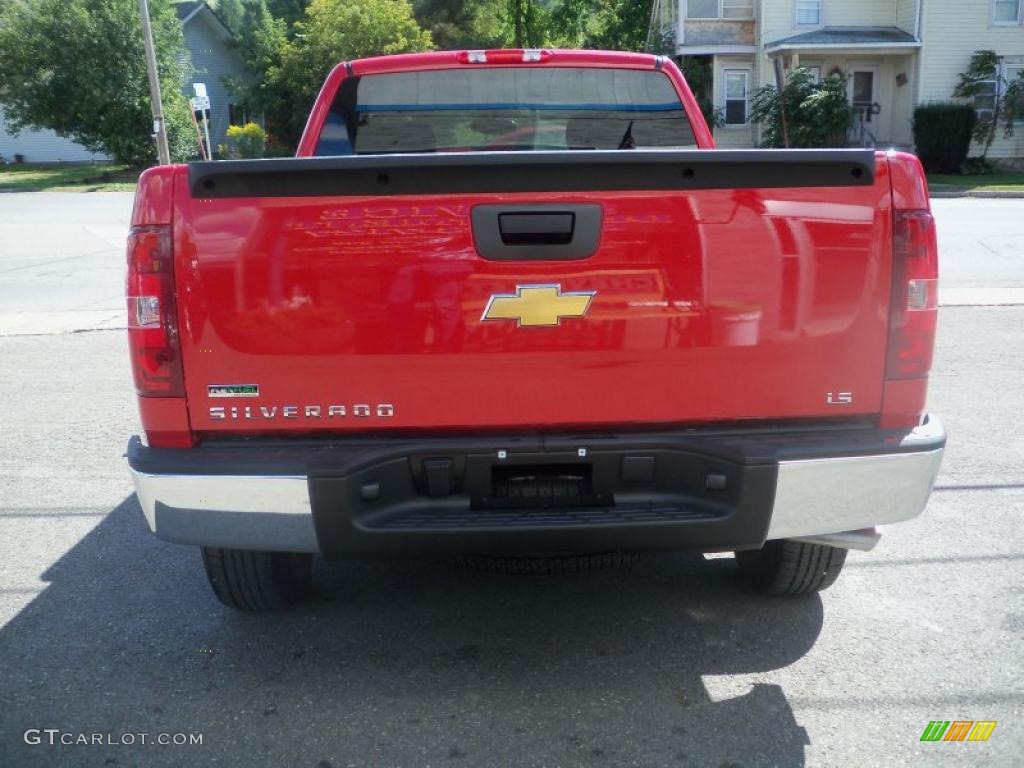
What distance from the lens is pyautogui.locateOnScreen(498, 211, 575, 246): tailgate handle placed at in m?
2.93

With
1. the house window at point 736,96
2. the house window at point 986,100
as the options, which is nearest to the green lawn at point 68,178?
the house window at point 736,96

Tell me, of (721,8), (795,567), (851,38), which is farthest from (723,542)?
(721,8)

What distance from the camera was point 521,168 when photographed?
9.66 feet

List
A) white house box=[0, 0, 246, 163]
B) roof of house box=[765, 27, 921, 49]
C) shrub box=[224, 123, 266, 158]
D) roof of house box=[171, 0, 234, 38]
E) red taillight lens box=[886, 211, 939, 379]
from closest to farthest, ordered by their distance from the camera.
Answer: red taillight lens box=[886, 211, 939, 379] → roof of house box=[765, 27, 921, 49] → shrub box=[224, 123, 266, 158] → roof of house box=[171, 0, 234, 38] → white house box=[0, 0, 246, 163]

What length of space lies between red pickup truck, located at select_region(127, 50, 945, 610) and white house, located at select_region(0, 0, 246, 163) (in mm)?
44058

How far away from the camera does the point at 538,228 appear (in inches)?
116

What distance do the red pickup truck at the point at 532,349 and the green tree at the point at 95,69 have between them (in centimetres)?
3217

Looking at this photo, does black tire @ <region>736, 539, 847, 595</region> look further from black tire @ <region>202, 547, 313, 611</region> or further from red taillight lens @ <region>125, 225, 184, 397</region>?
red taillight lens @ <region>125, 225, 184, 397</region>

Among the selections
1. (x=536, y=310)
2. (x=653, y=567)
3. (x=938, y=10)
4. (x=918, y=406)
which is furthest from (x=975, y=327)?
(x=938, y=10)

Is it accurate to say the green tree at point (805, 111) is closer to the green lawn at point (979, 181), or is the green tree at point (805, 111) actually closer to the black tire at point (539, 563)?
the green lawn at point (979, 181)

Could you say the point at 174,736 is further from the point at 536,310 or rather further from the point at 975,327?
the point at 975,327

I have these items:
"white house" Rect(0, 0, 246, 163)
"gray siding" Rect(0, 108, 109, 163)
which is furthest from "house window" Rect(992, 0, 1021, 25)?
"gray siding" Rect(0, 108, 109, 163)

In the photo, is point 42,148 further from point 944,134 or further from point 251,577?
point 251,577

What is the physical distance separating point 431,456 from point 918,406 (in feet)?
4.82
